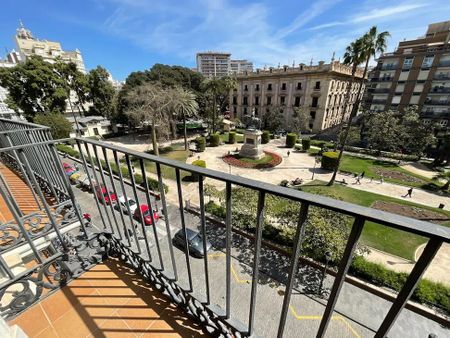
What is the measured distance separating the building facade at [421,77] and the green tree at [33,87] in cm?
4588

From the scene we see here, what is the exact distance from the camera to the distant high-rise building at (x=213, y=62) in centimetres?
11694

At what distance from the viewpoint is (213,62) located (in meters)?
119

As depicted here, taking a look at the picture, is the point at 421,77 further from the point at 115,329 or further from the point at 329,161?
the point at 115,329

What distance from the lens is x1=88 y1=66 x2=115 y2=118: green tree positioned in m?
30.1

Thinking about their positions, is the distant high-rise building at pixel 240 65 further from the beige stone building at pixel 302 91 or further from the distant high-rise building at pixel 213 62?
the beige stone building at pixel 302 91

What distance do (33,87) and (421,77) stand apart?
1948 inches

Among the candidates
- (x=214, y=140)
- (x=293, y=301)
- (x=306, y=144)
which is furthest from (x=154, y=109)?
(x=293, y=301)

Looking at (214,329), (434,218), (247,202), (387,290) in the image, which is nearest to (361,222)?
(214,329)

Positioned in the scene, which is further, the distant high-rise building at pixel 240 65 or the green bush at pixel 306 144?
the distant high-rise building at pixel 240 65

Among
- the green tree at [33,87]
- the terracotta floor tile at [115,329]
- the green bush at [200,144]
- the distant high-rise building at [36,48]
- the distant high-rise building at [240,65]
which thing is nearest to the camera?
the terracotta floor tile at [115,329]

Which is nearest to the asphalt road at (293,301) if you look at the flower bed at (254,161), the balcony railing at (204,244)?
the balcony railing at (204,244)

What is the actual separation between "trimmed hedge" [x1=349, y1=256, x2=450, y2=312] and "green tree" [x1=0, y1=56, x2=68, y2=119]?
33.5 meters

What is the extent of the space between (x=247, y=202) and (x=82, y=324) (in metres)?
6.90

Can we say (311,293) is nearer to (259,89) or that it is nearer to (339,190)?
(339,190)
